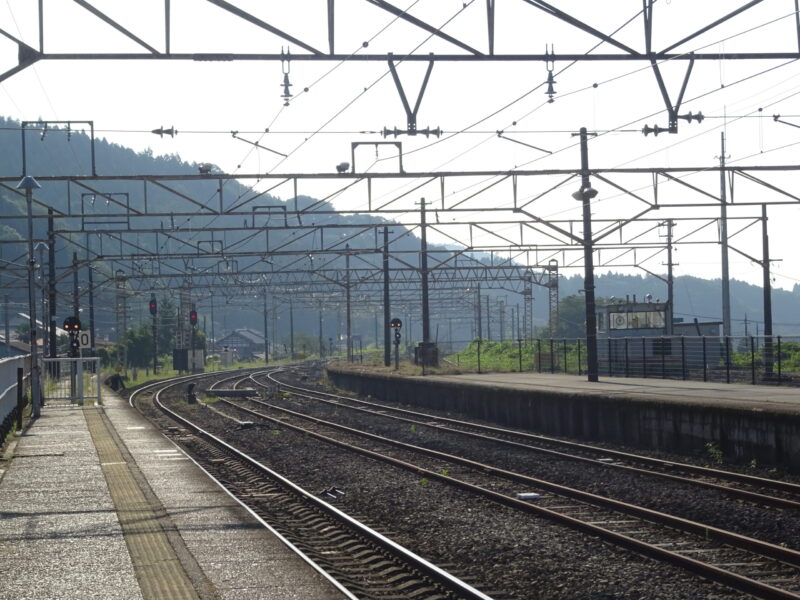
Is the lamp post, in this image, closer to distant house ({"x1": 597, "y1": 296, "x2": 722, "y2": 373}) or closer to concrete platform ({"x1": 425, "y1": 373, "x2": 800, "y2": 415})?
concrete platform ({"x1": 425, "y1": 373, "x2": 800, "y2": 415})

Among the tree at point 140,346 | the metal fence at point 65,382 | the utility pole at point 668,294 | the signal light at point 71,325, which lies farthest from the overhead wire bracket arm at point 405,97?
the tree at point 140,346

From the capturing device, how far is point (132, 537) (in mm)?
10719

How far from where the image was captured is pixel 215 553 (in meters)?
10.1

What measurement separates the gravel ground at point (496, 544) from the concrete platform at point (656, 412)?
532 centimetres

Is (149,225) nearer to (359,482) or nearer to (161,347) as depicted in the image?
(161,347)

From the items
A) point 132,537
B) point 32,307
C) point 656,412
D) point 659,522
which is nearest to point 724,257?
point 656,412

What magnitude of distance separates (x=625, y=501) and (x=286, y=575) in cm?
588

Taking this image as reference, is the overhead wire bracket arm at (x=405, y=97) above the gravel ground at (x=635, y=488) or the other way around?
above

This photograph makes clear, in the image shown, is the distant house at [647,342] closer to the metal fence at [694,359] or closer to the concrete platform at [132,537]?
the metal fence at [694,359]

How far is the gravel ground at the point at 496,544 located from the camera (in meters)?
8.96

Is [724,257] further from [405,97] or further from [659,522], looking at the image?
[659,522]

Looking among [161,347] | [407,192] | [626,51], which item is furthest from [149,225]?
[626,51]

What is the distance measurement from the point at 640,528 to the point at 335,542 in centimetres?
339

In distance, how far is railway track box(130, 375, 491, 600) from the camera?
357 inches
